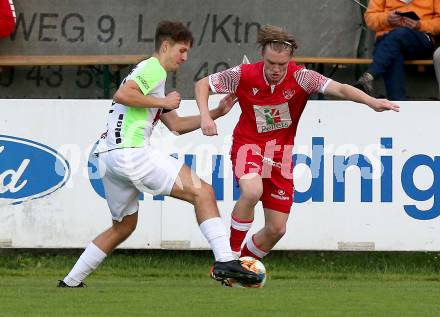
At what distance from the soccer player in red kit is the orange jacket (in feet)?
10.8

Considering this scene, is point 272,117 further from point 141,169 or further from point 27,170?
point 27,170

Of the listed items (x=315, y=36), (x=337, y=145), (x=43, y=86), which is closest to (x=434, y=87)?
(x=315, y=36)

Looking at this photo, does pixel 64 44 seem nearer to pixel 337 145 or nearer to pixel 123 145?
pixel 337 145

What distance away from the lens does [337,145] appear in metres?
13.3

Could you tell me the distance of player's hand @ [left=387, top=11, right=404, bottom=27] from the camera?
14.4 meters

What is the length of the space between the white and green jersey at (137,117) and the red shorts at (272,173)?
3.87ft

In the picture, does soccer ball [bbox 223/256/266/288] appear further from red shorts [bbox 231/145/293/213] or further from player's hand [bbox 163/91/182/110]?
player's hand [bbox 163/91/182/110]

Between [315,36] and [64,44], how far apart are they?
293 centimetres

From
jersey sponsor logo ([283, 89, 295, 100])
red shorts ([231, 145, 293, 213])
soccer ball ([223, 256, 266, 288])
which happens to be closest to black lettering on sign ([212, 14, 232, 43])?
red shorts ([231, 145, 293, 213])

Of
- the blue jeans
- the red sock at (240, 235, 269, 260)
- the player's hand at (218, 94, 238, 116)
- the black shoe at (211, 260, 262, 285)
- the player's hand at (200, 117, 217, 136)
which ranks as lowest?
the red sock at (240, 235, 269, 260)

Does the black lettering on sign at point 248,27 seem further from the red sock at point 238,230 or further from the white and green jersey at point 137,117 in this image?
the white and green jersey at point 137,117

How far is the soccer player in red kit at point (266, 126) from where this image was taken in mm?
11148

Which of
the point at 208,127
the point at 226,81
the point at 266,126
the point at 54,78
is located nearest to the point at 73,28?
the point at 54,78

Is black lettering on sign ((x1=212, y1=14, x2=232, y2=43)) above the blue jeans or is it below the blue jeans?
above
